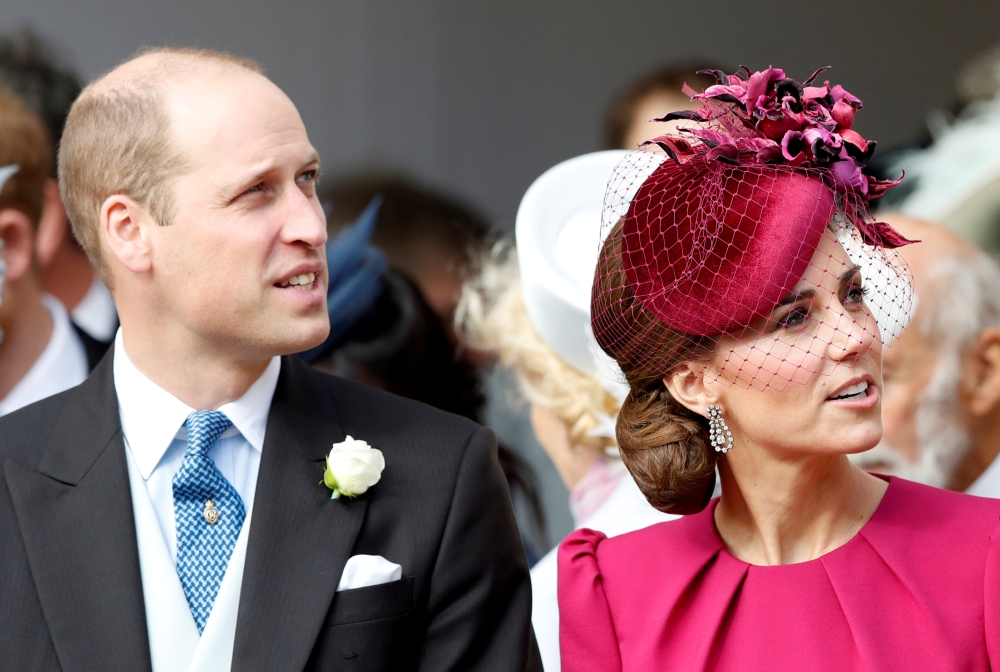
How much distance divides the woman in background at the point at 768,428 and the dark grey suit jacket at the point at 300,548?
0.28 m

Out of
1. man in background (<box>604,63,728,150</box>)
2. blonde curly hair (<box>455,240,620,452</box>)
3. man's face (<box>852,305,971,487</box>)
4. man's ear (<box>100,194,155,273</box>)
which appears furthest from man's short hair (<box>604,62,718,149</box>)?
man's ear (<box>100,194,155,273</box>)

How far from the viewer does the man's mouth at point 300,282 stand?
2008 millimetres

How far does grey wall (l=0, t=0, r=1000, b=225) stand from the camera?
3.06m

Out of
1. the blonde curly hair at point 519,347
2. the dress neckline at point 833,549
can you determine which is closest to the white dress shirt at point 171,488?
the dress neckline at point 833,549

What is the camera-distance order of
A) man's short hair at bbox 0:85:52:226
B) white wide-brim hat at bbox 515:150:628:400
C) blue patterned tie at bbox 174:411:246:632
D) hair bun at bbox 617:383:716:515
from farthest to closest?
man's short hair at bbox 0:85:52:226
white wide-brim hat at bbox 515:150:628:400
hair bun at bbox 617:383:716:515
blue patterned tie at bbox 174:411:246:632

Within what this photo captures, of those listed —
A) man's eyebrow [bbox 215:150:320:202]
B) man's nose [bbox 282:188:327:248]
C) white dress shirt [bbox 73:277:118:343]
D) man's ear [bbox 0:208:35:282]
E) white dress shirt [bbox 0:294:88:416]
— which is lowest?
white dress shirt [bbox 0:294:88:416]

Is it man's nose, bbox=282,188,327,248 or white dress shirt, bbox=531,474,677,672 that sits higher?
man's nose, bbox=282,188,327,248

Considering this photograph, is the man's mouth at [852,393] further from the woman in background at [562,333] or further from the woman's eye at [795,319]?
the woman in background at [562,333]

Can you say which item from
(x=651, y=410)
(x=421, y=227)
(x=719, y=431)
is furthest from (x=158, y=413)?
(x=421, y=227)

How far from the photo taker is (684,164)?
77.7 inches

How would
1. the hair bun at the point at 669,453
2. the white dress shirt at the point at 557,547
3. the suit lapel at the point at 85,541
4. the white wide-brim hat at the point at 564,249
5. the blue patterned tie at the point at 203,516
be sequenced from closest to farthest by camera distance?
1. the suit lapel at the point at 85,541
2. the blue patterned tie at the point at 203,516
3. the hair bun at the point at 669,453
4. the white dress shirt at the point at 557,547
5. the white wide-brim hat at the point at 564,249

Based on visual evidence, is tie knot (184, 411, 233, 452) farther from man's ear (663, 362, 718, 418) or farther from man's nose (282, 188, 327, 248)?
man's ear (663, 362, 718, 418)

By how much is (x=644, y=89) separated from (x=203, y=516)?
178 centimetres

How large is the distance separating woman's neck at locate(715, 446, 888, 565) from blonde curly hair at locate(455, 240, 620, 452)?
3.18 ft
